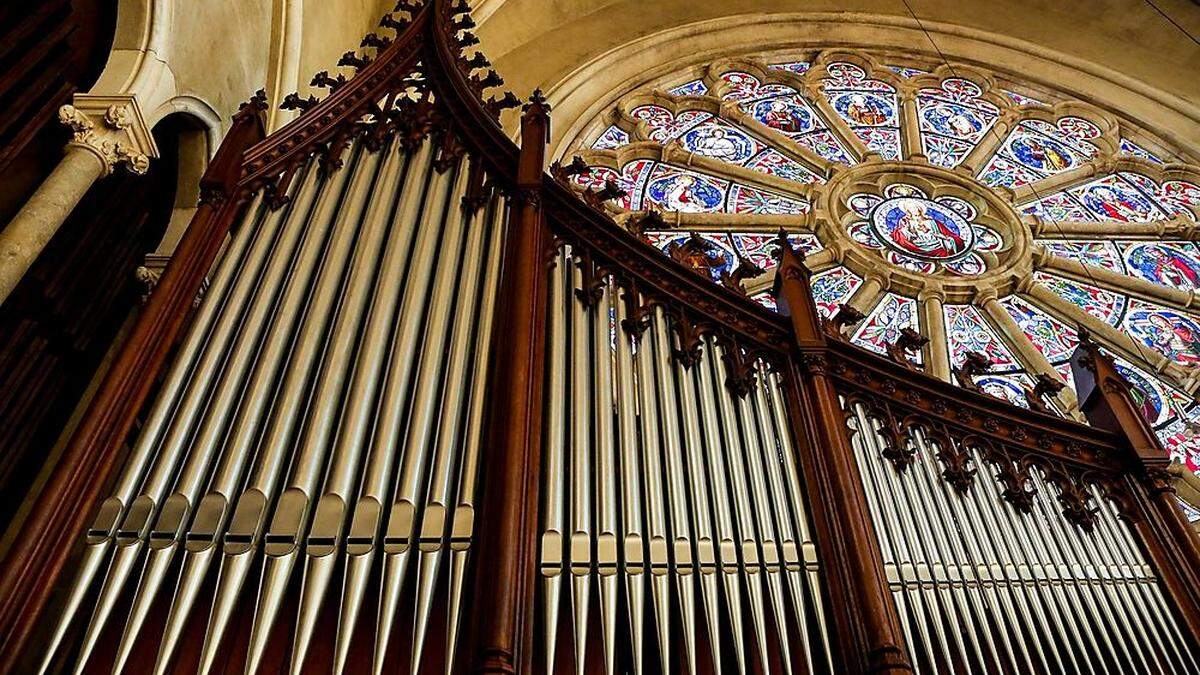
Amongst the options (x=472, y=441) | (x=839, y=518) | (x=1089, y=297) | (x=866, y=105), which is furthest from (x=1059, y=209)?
(x=472, y=441)

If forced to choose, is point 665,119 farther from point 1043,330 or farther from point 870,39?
point 1043,330

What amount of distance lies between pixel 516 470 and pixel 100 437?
97 centimetres

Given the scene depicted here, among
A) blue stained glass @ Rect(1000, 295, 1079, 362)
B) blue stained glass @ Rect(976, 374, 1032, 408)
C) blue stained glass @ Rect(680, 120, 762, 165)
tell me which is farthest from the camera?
blue stained glass @ Rect(680, 120, 762, 165)

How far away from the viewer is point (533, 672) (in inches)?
82.7

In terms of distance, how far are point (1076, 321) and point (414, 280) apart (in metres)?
5.76

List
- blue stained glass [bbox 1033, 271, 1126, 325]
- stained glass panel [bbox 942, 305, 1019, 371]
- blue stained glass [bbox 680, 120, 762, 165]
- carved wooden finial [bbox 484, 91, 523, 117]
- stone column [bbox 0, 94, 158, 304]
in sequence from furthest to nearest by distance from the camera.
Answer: blue stained glass [bbox 680, 120, 762, 165]
blue stained glass [bbox 1033, 271, 1126, 325]
stained glass panel [bbox 942, 305, 1019, 371]
carved wooden finial [bbox 484, 91, 523, 117]
stone column [bbox 0, 94, 158, 304]

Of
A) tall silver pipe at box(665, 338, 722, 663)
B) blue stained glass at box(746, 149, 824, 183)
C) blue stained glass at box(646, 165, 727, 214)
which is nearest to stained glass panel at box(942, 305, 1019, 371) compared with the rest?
blue stained glass at box(746, 149, 824, 183)

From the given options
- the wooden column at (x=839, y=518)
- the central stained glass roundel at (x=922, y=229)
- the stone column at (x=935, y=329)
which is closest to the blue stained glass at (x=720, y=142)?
the central stained glass roundel at (x=922, y=229)

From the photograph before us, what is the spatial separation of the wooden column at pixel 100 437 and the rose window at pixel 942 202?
11.2 feet

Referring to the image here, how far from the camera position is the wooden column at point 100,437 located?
191 cm

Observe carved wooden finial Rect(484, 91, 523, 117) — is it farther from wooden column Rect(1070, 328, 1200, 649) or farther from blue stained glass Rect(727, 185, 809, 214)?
blue stained glass Rect(727, 185, 809, 214)

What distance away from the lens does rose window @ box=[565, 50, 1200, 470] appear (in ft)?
22.6

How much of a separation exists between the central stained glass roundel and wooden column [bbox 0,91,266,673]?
229 inches

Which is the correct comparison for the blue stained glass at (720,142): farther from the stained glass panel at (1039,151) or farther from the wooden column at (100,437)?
the wooden column at (100,437)
